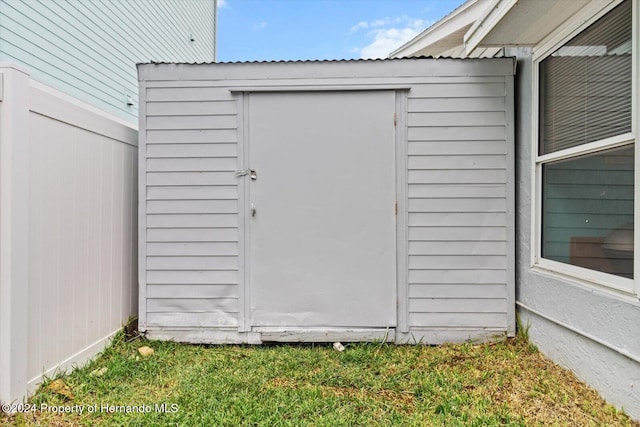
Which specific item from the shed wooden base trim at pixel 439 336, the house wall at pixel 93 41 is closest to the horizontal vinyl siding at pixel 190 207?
the shed wooden base trim at pixel 439 336

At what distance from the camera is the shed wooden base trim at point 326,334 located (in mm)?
2953

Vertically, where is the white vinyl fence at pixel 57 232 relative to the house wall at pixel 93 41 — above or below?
below

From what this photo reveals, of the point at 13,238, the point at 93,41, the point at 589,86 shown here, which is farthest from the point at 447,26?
the point at 13,238

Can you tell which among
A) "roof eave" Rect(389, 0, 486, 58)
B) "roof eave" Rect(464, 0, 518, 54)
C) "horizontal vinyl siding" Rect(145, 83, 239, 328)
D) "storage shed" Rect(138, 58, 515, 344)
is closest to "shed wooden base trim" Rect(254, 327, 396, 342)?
"storage shed" Rect(138, 58, 515, 344)

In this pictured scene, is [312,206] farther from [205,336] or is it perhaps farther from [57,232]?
[57,232]

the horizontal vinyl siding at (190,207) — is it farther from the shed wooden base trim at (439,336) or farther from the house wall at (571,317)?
the house wall at (571,317)

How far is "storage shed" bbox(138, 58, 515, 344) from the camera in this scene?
2953 mm

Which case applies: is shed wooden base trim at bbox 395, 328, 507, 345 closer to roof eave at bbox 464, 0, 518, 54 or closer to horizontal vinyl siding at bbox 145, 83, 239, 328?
horizontal vinyl siding at bbox 145, 83, 239, 328

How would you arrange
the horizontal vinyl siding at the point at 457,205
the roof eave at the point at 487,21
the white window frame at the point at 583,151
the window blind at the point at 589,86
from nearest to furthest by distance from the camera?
the white window frame at the point at 583,151
the window blind at the point at 589,86
the roof eave at the point at 487,21
the horizontal vinyl siding at the point at 457,205

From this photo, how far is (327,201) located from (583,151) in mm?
1765

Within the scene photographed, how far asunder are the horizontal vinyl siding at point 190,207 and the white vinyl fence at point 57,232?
10.7 inches

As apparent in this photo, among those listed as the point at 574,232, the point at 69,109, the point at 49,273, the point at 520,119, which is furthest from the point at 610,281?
the point at 69,109

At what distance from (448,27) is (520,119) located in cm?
258

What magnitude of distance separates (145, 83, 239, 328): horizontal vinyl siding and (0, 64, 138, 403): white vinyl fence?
27 cm
